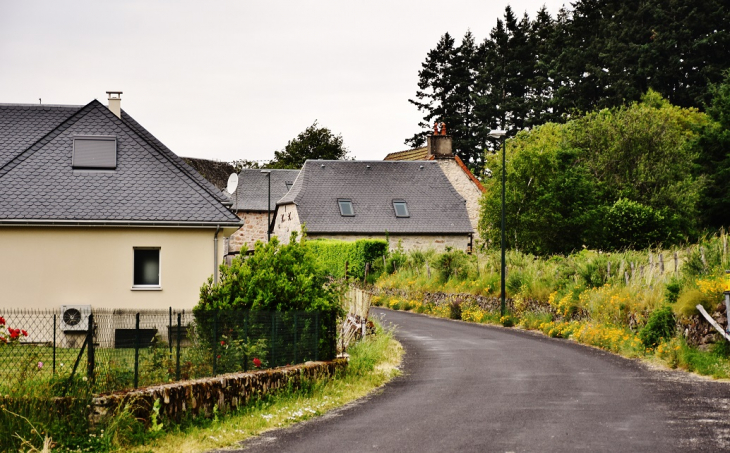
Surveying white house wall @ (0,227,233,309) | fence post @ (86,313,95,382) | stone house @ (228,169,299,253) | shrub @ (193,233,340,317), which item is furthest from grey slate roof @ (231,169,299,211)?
fence post @ (86,313,95,382)

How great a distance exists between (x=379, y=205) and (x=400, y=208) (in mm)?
1384

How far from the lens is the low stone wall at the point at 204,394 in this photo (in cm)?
1092

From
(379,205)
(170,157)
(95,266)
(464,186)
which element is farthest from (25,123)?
(464,186)

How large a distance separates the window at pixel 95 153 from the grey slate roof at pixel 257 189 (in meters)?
35.6

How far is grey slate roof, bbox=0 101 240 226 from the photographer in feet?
79.3

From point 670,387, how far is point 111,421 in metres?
10.2

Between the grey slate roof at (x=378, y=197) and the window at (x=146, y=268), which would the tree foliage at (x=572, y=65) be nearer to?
the grey slate roof at (x=378, y=197)

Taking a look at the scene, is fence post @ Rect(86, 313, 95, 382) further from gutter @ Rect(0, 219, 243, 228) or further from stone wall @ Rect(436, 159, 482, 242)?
stone wall @ Rect(436, 159, 482, 242)

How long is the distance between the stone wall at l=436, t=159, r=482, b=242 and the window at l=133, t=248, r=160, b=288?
35.7 metres

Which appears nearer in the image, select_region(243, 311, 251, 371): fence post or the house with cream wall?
select_region(243, 311, 251, 371): fence post

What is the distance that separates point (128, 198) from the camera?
Result: 25.0 meters

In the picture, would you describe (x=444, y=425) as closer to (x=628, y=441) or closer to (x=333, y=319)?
(x=628, y=441)

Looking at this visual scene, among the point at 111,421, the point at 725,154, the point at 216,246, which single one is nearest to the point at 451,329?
the point at 216,246

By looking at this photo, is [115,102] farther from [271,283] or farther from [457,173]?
[457,173]
